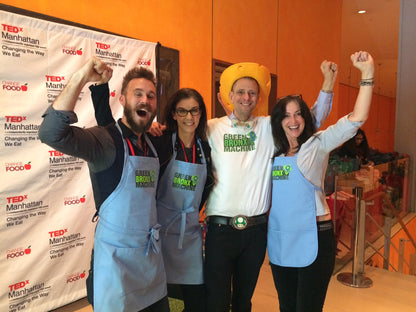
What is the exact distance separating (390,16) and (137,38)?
6434 mm

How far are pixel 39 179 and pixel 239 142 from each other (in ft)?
5.04

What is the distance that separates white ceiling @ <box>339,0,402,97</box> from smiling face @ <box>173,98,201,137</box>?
20.1 feet

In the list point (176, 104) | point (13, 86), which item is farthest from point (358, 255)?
point (13, 86)

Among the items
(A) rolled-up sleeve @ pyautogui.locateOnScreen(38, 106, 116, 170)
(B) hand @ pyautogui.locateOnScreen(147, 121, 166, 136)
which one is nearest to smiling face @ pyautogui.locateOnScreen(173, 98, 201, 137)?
(B) hand @ pyautogui.locateOnScreen(147, 121, 166, 136)

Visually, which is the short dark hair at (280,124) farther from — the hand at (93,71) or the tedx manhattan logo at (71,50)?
the tedx manhattan logo at (71,50)

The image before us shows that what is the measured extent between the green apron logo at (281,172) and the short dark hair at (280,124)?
0.09 metres

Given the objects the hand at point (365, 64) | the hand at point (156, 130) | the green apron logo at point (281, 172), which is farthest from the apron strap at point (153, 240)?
the hand at point (365, 64)

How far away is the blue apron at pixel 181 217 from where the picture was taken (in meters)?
1.87

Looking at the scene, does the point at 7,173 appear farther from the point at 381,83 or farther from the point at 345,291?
the point at 381,83

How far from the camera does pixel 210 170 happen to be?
197cm

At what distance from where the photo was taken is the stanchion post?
3.45 metres

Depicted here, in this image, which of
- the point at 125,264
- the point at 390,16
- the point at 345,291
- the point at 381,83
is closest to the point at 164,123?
the point at 125,264

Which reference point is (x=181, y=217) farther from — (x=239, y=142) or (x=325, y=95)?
(x=325, y=95)

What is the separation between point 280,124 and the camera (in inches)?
77.0
